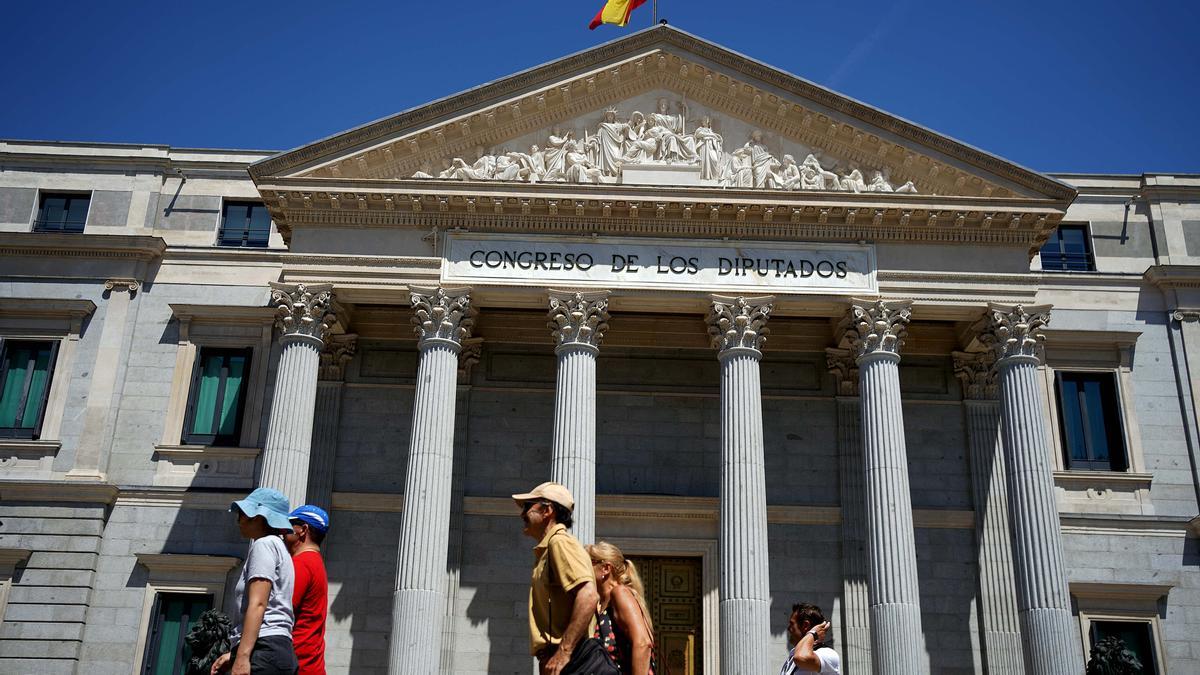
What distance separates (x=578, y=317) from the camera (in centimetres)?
2411

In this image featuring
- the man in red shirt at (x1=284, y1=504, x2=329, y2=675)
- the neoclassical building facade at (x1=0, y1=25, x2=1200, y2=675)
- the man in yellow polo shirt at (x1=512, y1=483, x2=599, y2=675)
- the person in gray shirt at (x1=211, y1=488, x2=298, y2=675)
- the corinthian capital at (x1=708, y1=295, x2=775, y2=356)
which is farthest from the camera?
the corinthian capital at (x1=708, y1=295, x2=775, y2=356)

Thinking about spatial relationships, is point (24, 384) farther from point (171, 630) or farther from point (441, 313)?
point (441, 313)

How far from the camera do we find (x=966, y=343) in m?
26.8

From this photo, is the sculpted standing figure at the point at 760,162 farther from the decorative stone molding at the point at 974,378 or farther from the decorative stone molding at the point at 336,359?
the decorative stone molding at the point at 336,359

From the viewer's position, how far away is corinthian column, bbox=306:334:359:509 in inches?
1052

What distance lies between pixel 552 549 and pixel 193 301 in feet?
75.6

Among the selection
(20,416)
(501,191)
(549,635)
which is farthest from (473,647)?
(549,635)

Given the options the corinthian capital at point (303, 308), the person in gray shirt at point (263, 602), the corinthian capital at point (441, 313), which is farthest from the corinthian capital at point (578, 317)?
the person in gray shirt at point (263, 602)

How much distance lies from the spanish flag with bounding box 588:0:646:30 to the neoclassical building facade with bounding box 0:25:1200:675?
218 centimetres

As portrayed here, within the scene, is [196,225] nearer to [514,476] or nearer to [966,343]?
[514,476]

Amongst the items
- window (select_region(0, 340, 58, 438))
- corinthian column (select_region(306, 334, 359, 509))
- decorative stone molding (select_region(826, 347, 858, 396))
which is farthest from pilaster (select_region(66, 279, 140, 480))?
decorative stone molding (select_region(826, 347, 858, 396))

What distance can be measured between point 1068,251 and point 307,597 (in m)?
25.9

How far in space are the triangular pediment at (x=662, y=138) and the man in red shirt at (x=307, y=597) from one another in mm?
16918

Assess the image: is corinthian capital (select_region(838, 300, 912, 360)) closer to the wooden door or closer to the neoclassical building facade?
the neoclassical building facade
